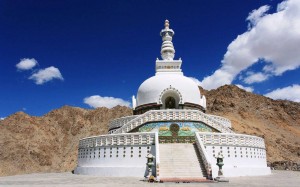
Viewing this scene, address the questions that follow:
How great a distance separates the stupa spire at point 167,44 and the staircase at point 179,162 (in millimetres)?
16421

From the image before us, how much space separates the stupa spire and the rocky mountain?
25.9 m

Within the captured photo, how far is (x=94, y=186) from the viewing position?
615 inches

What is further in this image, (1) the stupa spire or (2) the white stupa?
(1) the stupa spire

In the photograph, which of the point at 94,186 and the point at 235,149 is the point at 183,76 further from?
the point at 94,186

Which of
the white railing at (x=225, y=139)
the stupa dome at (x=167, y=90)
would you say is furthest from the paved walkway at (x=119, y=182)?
the stupa dome at (x=167, y=90)

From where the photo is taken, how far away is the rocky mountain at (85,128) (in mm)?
62344

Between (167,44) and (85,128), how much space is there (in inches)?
1821

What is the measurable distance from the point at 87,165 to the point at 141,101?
384 inches

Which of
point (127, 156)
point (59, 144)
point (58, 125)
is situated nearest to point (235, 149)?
→ point (127, 156)

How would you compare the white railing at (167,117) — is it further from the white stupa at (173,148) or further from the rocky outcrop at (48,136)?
the rocky outcrop at (48,136)

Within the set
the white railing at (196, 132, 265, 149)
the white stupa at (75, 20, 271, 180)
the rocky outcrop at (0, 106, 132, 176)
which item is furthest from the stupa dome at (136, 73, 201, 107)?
the rocky outcrop at (0, 106, 132, 176)

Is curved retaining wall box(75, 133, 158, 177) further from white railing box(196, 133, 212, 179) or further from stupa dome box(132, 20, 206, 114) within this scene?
stupa dome box(132, 20, 206, 114)

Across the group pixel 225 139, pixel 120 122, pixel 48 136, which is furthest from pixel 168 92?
pixel 48 136

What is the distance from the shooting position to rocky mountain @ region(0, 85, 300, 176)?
6234cm
